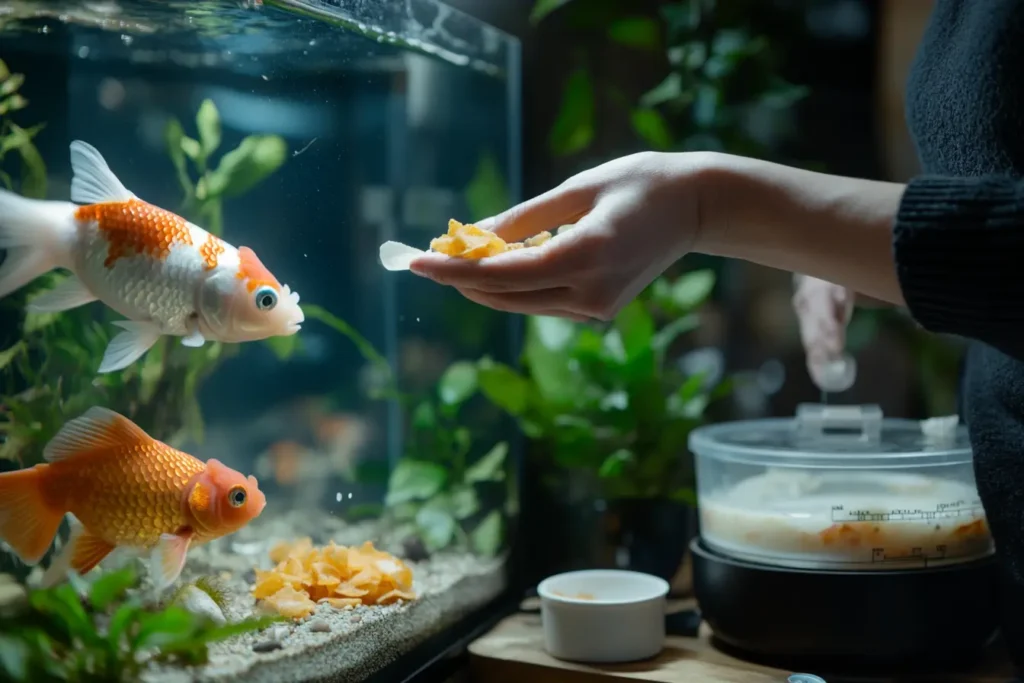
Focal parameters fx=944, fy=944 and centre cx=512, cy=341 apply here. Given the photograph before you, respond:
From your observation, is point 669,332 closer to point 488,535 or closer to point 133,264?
point 488,535

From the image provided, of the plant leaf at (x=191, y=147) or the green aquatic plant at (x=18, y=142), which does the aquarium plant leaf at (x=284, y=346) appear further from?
the green aquatic plant at (x=18, y=142)

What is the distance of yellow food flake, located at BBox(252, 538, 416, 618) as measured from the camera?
38.6 inches

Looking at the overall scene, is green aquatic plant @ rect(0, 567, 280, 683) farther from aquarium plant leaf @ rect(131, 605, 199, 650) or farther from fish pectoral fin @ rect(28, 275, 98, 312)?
fish pectoral fin @ rect(28, 275, 98, 312)

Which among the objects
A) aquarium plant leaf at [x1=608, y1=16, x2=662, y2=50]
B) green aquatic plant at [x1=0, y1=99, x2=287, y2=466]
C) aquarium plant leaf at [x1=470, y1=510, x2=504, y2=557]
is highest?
aquarium plant leaf at [x1=608, y1=16, x2=662, y2=50]

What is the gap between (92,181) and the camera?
86cm

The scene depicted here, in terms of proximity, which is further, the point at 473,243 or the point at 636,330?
the point at 636,330

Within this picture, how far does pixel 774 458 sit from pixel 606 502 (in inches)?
12.6

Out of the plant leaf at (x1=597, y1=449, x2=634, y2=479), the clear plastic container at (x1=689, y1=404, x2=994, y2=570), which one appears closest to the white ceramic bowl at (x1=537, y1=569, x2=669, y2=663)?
the clear plastic container at (x1=689, y1=404, x2=994, y2=570)

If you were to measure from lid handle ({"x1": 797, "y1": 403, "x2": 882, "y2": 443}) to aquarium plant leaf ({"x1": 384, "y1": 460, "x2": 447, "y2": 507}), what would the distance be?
515 millimetres

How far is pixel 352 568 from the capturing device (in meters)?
Result: 1.07

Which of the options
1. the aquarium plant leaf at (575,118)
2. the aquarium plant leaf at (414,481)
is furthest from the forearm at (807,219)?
the aquarium plant leaf at (575,118)

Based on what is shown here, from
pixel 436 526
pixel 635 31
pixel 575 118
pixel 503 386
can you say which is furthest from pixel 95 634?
pixel 635 31

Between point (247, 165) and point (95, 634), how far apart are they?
1.80ft

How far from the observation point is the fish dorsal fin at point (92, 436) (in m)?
0.83
